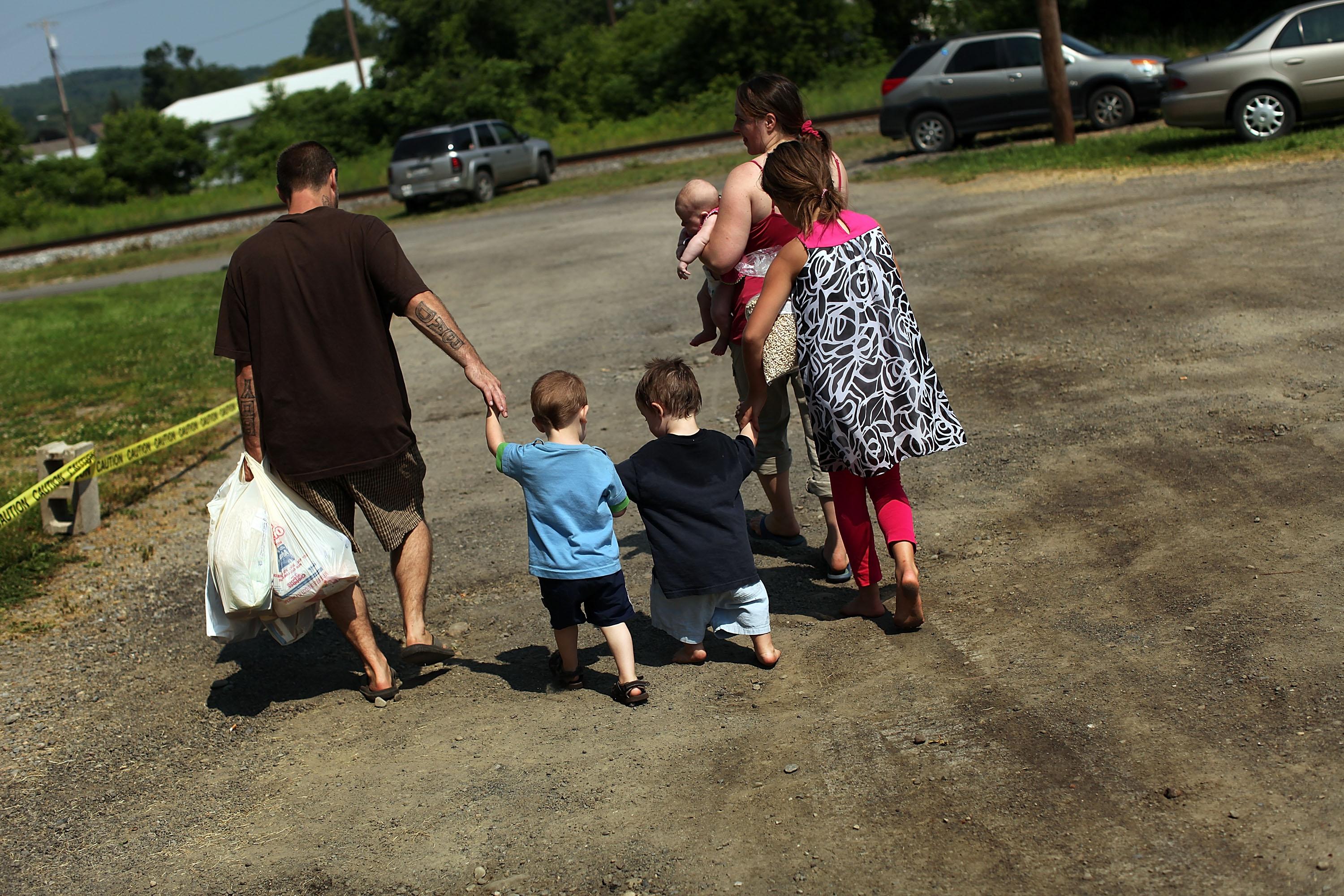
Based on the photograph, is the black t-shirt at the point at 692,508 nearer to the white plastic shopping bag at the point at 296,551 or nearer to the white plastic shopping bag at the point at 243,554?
the white plastic shopping bag at the point at 296,551

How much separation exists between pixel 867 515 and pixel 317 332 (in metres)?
2.29

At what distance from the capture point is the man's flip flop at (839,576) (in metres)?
5.07

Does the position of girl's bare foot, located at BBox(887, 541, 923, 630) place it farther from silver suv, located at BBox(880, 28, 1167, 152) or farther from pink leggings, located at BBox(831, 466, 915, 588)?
silver suv, located at BBox(880, 28, 1167, 152)

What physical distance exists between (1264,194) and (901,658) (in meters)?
9.13

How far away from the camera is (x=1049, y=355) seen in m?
7.79

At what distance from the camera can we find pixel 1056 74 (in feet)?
55.8

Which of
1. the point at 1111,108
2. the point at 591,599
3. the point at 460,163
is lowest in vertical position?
the point at 591,599

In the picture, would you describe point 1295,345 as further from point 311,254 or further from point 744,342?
point 311,254

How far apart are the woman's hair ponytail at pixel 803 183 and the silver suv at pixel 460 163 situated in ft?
72.2

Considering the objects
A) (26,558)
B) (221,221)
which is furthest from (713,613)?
(221,221)

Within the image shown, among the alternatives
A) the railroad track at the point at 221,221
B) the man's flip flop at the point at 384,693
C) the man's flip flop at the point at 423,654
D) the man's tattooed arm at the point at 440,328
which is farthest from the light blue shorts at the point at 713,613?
the railroad track at the point at 221,221

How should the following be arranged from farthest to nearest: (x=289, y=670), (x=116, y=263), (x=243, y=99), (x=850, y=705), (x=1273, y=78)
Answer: (x=243, y=99) → (x=116, y=263) → (x=1273, y=78) → (x=289, y=670) → (x=850, y=705)

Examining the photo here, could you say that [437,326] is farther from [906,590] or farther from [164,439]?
[164,439]

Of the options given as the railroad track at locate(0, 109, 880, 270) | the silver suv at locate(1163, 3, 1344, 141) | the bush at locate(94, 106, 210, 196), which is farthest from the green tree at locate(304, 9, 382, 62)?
the silver suv at locate(1163, 3, 1344, 141)
